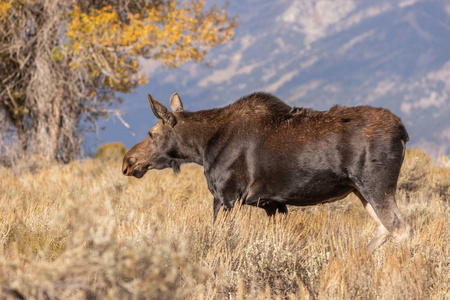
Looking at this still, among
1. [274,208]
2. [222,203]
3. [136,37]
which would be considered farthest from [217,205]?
[136,37]

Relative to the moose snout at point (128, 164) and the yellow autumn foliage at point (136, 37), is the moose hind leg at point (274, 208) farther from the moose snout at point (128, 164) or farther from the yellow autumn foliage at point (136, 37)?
the yellow autumn foliage at point (136, 37)

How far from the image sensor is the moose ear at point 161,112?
567 centimetres

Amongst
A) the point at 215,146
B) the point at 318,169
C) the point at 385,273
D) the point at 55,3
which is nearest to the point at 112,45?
the point at 55,3

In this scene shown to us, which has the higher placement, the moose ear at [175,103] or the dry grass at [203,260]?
the moose ear at [175,103]

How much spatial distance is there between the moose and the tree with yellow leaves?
7.86m

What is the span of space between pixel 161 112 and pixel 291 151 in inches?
66.2

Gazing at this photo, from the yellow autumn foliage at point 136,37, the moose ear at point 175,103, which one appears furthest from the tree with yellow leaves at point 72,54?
the moose ear at point 175,103

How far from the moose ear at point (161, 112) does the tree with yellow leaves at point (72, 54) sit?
7.66 meters

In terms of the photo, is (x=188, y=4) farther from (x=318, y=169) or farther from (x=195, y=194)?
(x=318, y=169)

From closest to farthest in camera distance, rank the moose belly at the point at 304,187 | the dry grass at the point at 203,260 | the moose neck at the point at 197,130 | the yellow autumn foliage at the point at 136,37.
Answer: the dry grass at the point at 203,260 < the moose belly at the point at 304,187 < the moose neck at the point at 197,130 < the yellow autumn foliage at the point at 136,37

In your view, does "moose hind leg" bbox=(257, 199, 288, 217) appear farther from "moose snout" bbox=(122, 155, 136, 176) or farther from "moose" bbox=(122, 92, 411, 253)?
"moose snout" bbox=(122, 155, 136, 176)

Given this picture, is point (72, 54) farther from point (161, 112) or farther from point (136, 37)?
point (161, 112)

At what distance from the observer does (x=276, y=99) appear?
560 cm

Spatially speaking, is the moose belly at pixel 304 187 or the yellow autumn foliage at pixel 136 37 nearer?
the moose belly at pixel 304 187
